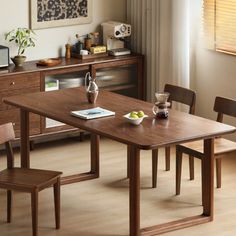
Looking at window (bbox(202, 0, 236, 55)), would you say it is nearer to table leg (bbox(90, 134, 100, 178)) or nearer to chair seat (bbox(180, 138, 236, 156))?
chair seat (bbox(180, 138, 236, 156))

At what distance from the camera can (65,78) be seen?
307 inches

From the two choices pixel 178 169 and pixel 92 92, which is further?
pixel 178 169

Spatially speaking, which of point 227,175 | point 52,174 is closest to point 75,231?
point 52,174

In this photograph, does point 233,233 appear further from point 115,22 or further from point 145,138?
point 115,22

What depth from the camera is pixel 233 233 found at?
Result: 5.75 meters

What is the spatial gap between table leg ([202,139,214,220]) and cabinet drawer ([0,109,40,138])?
7.08 ft

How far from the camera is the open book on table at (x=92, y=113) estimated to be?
235 inches

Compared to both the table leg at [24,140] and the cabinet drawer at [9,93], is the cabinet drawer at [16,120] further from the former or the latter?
the table leg at [24,140]

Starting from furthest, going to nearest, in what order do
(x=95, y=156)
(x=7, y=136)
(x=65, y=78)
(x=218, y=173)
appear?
1. (x=65, y=78)
2. (x=95, y=156)
3. (x=218, y=173)
4. (x=7, y=136)

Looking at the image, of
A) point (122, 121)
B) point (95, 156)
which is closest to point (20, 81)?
point (95, 156)

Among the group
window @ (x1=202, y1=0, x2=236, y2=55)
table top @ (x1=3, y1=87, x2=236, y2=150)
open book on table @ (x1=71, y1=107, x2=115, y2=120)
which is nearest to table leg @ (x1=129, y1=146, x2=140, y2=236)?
table top @ (x1=3, y1=87, x2=236, y2=150)

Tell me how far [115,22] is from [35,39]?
2.85 feet

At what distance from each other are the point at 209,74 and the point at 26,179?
2.78 metres

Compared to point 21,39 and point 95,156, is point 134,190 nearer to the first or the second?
point 95,156
